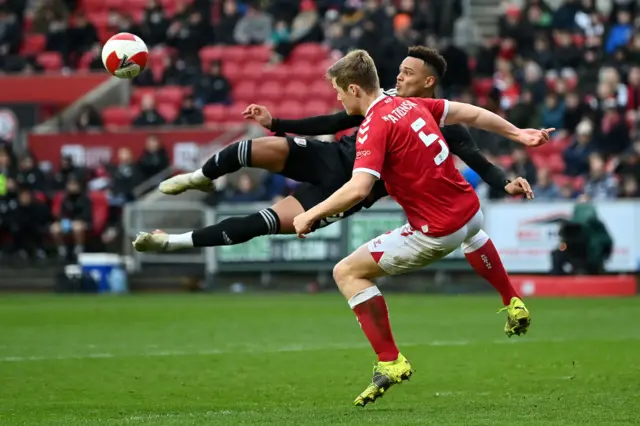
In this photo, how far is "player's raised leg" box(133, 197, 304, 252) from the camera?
372 inches

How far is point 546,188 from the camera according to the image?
21.4m

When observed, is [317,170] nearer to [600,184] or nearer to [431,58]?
[431,58]

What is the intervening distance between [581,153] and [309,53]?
742cm

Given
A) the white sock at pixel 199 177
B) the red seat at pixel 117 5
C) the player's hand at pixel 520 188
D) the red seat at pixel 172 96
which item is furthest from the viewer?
the red seat at pixel 117 5

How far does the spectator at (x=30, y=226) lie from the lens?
2338 centimetres

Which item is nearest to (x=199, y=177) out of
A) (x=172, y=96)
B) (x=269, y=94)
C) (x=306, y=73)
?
(x=269, y=94)

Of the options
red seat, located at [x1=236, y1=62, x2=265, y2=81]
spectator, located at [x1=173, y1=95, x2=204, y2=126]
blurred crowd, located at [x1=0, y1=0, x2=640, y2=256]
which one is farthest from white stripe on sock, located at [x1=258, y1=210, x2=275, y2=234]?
red seat, located at [x1=236, y1=62, x2=265, y2=81]

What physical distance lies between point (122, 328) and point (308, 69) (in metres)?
13.5

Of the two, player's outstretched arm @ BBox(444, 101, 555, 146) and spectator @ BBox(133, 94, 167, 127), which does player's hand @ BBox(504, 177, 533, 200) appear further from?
spectator @ BBox(133, 94, 167, 127)

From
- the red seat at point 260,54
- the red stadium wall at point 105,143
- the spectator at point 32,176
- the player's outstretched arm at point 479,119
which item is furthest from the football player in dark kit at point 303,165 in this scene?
the red seat at point 260,54

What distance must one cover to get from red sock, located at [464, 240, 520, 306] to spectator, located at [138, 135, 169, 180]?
1554 cm

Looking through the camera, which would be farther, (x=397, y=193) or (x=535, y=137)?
(x=535, y=137)

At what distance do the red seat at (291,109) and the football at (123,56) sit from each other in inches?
631

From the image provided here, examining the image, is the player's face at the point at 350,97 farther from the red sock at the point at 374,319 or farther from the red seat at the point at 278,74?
the red seat at the point at 278,74
